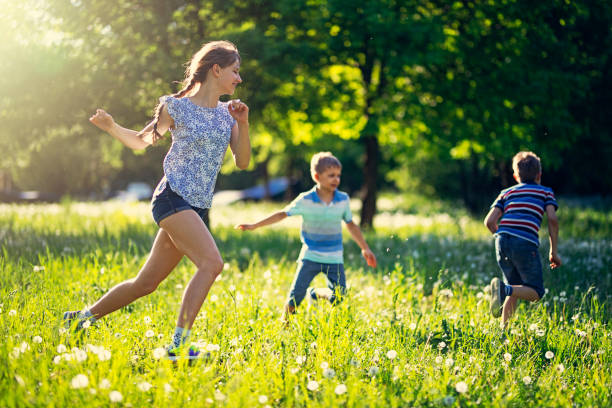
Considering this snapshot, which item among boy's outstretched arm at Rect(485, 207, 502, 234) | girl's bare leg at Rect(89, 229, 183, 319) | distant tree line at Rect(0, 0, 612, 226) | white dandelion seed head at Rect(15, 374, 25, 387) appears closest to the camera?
white dandelion seed head at Rect(15, 374, 25, 387)

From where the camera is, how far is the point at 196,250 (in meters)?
3.60

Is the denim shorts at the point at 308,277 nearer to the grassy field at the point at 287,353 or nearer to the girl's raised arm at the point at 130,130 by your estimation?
the grassy field at the point at 287,353

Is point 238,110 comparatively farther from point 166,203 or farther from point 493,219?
point 493,219

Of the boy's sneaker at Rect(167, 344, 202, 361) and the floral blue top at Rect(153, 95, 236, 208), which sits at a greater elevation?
the floral blue top at Rect(153, 95, 236, 208)

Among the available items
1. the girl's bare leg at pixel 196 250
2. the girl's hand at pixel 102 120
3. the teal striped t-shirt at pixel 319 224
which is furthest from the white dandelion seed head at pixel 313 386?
the girl's hand at pixel 102 120

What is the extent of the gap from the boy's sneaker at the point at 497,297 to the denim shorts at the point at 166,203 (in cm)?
261

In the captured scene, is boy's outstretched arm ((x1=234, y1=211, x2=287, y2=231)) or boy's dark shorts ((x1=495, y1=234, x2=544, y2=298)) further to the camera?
boy's dark shorts ((x1=495, y1=234, x2=544, y2=298))

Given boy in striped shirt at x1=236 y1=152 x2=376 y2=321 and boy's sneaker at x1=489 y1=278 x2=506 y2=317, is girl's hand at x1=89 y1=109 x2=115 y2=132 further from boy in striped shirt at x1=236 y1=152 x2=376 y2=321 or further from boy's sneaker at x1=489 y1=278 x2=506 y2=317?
boy's sneaker at x1=489 y1=278 x2=506 y2=317

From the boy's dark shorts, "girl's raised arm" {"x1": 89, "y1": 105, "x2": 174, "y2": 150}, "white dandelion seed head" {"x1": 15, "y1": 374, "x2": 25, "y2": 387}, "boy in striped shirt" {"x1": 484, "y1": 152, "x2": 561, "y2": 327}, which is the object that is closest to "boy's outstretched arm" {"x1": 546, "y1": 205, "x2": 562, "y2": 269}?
"boy in striped shirt" {"x1": 484, "y1": 152, "x2": 561, "y2": 327}

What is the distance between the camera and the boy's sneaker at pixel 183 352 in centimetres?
319

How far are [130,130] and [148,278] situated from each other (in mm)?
1010

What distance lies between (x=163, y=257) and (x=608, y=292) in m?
5.20

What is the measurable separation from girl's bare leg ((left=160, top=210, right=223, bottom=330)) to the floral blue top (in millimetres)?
148

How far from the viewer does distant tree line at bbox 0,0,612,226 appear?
34.8 ft
